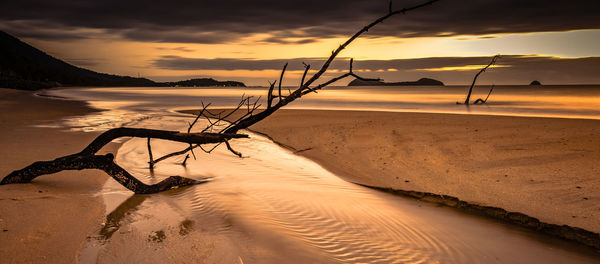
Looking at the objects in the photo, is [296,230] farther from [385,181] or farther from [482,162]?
[482,162]

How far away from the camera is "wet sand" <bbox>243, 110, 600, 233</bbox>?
5180 millimetres

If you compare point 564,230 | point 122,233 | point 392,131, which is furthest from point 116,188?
point 392,131

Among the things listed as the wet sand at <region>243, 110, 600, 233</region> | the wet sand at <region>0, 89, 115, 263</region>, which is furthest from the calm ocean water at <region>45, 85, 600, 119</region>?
the wet sand at <region>0, 89, 115, 263</region>

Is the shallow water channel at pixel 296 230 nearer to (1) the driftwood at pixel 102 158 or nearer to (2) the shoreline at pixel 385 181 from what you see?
(2) the shoreline at pixel 385 181

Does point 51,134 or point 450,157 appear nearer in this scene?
point 450,157

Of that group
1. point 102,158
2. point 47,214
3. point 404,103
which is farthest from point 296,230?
point 404,103

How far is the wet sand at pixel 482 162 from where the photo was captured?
204 inches

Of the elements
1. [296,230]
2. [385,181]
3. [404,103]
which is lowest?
[296,230]

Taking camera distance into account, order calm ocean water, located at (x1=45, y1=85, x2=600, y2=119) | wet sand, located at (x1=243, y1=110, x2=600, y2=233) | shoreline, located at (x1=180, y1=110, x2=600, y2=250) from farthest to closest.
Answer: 1. calm ocean water, located at (x1=45, y1=85, x2=600, y2=119)
2. wet sand, located at (x1=243, y1=110, x2=600, y2=233)
3. shoreline, located at (x1=180, y1=110, x2=600, y2=250)

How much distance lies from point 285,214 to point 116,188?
2.82m

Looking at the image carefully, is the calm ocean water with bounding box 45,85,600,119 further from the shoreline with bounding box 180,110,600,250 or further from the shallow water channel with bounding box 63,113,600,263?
the shallow water channel with bounding box 63,113,600,263

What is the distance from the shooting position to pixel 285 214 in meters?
4.68

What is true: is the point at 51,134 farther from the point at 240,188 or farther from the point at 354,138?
the point at 354,138

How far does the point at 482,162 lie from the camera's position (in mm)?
7504
